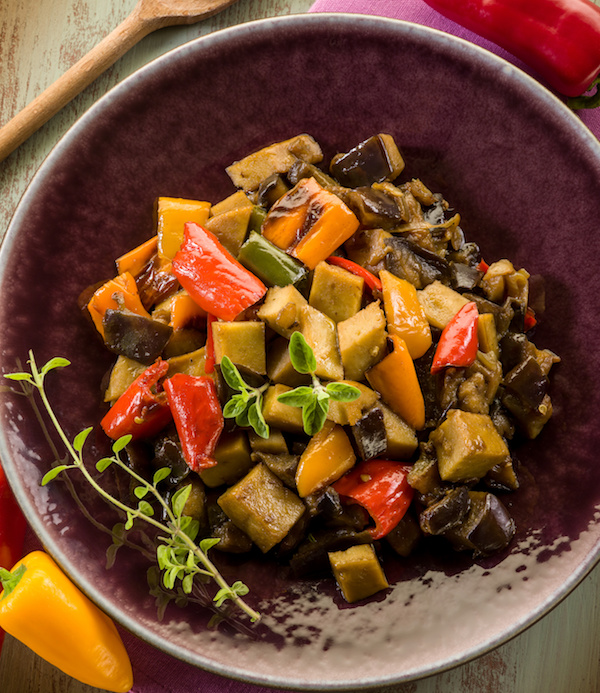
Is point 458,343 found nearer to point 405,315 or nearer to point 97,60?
point 405,315

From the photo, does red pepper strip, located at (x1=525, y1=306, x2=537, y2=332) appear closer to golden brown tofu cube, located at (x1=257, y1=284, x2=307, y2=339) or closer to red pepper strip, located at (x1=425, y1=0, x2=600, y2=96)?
golden brown tofu cube, located at (x1=257, y1=284, x2=307, y2=339)

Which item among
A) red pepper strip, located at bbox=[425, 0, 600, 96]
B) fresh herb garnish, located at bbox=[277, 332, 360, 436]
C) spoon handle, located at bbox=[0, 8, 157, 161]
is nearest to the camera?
fresh herb garnish, located at bbox=[277, 332, 360, 436]

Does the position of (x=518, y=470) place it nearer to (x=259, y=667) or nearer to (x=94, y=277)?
(x=259, y=667)

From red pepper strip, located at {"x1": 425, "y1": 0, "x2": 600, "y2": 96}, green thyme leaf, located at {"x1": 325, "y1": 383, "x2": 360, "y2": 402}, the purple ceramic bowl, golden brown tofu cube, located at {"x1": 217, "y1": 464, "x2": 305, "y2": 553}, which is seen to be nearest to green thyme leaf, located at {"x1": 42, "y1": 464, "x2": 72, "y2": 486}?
the purple ceramic bowl

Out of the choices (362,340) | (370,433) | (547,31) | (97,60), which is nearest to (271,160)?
(362,340)

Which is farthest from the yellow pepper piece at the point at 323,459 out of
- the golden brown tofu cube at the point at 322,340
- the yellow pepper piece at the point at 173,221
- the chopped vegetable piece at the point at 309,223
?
the yellow pepper piece at the point at 173,221

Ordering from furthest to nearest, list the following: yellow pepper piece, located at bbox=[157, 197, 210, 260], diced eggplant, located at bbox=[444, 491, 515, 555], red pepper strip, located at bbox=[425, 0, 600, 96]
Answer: red pepper strip, located at bbox=[425, 0, 600, 96] → yellow pepper piece, located at bbox=[157, 197, 210, 260] → diced eggplant, located at bbox=[444, 491, 515, 555]

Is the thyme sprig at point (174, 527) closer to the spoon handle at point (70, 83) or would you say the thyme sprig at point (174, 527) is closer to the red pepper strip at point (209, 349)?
the red pepper strip at point (209, 349)
